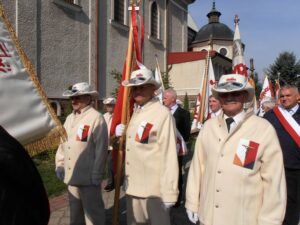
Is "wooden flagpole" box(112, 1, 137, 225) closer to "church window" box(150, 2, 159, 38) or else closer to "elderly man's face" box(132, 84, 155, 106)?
"elderly man's face" box(132, 84, 155, 106)

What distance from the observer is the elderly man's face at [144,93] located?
143 inches

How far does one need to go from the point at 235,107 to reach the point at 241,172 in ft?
1.67

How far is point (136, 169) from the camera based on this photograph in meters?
3.54

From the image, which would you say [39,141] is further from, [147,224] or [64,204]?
[64,204]

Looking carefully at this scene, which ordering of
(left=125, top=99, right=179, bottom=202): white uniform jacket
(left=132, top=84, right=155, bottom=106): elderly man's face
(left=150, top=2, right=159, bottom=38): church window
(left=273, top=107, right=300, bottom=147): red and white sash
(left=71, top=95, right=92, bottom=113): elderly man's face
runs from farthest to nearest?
(left=150, top=2, right=159, bottom=38): church window → (left=273, top=107, right=300, bottom=147): red and white sash → (left=71, top=95, right=92, bottom=113): elderly man's face → (left=132, top=84, right=155, bottom=106): elderly man's face → (left=125, top=99, right=179, bottom=202): white uniform jacket

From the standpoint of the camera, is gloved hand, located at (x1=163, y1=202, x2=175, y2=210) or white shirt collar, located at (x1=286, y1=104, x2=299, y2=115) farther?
white shirt collar, located at (x1=286, y1=104, x2=299, y2=115)

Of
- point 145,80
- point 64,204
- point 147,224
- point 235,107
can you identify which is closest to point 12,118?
point 145,80

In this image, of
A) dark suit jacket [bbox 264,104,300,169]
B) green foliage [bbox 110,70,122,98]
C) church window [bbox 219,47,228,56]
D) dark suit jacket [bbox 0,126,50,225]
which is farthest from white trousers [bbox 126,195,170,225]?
church window [bbox 219,47,228,56]

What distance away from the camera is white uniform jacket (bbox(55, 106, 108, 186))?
411 centimetres

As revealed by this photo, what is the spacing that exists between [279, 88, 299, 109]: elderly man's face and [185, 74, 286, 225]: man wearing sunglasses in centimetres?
229

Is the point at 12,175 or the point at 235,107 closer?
the point at 12,175

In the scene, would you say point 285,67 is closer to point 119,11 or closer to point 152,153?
point 119,11

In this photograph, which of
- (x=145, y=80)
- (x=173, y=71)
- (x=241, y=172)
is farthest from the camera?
(x=173, y=71)

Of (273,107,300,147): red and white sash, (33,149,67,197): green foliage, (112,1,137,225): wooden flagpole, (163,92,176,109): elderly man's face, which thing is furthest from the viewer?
(33,149,67,197): green foliage
